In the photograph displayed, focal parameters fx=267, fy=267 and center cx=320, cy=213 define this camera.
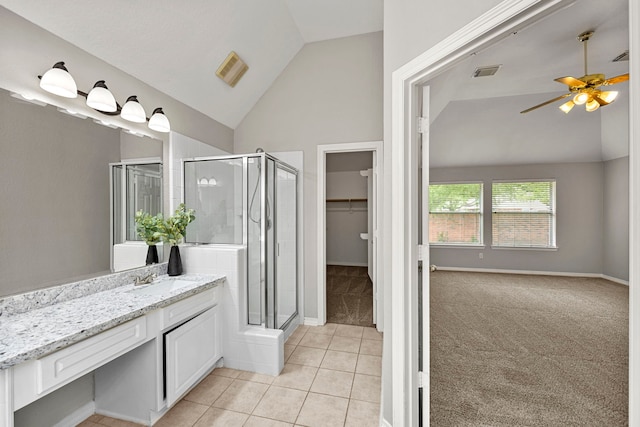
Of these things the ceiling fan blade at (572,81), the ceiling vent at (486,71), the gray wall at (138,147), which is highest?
the ceiling vent at (486,71)

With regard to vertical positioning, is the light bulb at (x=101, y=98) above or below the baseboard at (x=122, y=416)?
above

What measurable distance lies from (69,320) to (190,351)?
799 millimetres

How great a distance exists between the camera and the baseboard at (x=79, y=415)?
1.63 metres

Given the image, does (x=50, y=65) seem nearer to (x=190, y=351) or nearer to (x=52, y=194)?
(x=52, y=194)

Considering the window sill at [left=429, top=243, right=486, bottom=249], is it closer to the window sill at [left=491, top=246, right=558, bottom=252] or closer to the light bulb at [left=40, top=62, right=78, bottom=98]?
the window sill at [left=491, top=246, right=558, bottom=252]

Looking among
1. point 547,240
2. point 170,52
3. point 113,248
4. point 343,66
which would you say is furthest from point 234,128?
point 547,240

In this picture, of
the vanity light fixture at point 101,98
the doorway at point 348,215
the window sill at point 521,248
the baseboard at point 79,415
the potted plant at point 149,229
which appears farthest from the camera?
the doorway at point 348,215

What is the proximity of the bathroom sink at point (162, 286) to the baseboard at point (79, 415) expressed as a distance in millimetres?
763

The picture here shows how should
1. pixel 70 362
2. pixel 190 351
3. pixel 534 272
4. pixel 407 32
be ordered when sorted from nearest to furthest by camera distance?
pixel 70 362, pixel 407 32, pixel 190 351, pixel 534 272

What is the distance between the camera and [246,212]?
8.36 ft


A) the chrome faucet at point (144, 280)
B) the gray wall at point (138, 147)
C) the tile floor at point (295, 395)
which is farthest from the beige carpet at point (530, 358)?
the gray wall at point (138, 147)

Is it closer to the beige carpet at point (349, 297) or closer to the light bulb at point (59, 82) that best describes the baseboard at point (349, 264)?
the beige carpet at point (349, 297)

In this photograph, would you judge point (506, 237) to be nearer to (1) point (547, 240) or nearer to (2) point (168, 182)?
(1) point (547, 240)

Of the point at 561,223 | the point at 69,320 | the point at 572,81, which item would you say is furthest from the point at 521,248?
the point at 69,320
